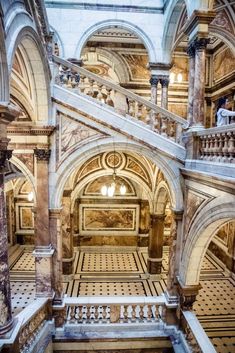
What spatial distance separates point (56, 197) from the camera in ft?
21.5

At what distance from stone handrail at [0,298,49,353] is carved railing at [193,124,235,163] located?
174 inches

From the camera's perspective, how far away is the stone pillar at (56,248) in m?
6.63

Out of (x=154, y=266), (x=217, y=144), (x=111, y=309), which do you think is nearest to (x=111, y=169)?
(x=154, y=266)

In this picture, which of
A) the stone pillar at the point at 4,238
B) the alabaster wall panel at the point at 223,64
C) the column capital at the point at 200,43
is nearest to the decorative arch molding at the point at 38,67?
the stone pillar at the point at 4,238

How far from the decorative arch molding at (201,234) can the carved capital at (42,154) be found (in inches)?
139

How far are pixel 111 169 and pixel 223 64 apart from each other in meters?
6.09

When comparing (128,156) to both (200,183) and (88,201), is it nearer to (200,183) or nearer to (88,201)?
(88,201)

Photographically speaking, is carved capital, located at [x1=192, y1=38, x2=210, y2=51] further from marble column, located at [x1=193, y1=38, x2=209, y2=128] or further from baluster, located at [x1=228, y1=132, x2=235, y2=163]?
baluster, located at [x1=228, y1=132, x2=235, y2=163]

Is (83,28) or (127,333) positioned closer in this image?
(127,333)

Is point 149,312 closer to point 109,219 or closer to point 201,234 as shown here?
point 201,234

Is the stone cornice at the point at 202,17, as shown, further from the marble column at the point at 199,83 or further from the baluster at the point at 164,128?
the baluster at the point at 164,128

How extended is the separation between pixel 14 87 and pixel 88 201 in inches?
273

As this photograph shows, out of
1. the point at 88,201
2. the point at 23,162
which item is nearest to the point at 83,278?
the point at 88,201

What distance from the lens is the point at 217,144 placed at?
5102 mm
